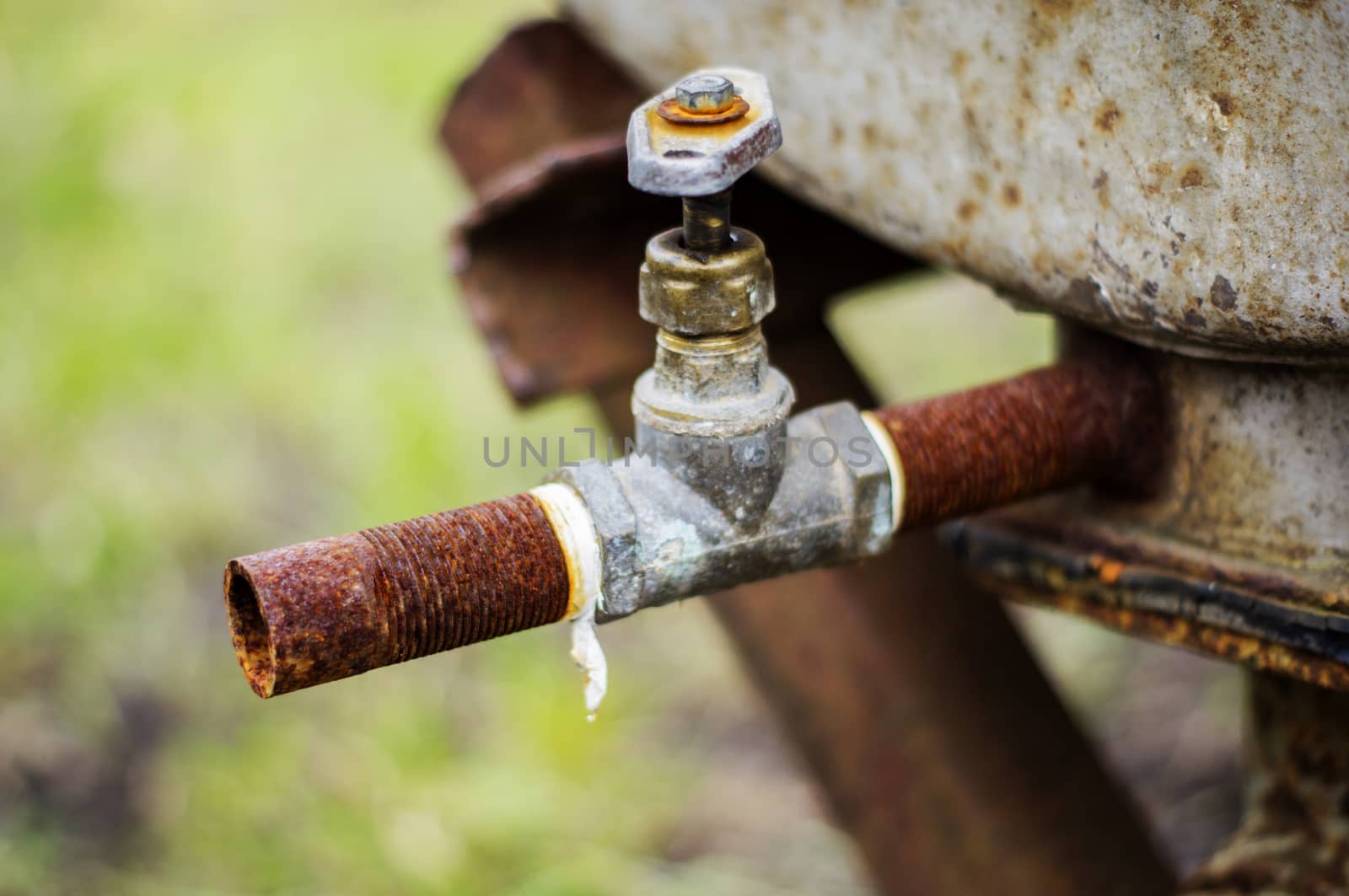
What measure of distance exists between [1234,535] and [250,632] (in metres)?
0.70

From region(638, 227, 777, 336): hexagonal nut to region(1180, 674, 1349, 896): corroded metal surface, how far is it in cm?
64

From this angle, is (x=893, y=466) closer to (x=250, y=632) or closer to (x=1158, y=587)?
(x=1158, y=587)

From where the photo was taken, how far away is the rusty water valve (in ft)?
2.47

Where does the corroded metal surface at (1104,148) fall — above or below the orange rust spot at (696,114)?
below

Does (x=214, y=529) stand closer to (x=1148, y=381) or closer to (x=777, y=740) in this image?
(x=777, y=740)

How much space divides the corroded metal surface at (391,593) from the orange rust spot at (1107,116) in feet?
1.47

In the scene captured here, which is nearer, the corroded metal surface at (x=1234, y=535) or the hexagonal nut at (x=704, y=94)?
the hexagonal nut at (x=704, y=94)

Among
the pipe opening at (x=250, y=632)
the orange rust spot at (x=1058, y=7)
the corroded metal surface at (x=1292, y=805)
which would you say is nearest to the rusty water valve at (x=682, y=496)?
the pipe opening at (x=250, y=632)

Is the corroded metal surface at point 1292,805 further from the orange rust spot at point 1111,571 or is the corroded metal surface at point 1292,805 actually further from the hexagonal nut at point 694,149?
the hexagonal nut at point 694,149

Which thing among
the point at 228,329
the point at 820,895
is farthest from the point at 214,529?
the point at 820,895

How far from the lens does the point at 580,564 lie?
0.81 meters

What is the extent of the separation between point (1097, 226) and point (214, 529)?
7.22 feet

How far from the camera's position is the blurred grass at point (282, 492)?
208 centimetres

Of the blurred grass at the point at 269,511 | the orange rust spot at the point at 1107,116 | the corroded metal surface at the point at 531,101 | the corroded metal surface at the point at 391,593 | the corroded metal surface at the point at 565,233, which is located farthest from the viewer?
the blurred grass at the point at 269,511
